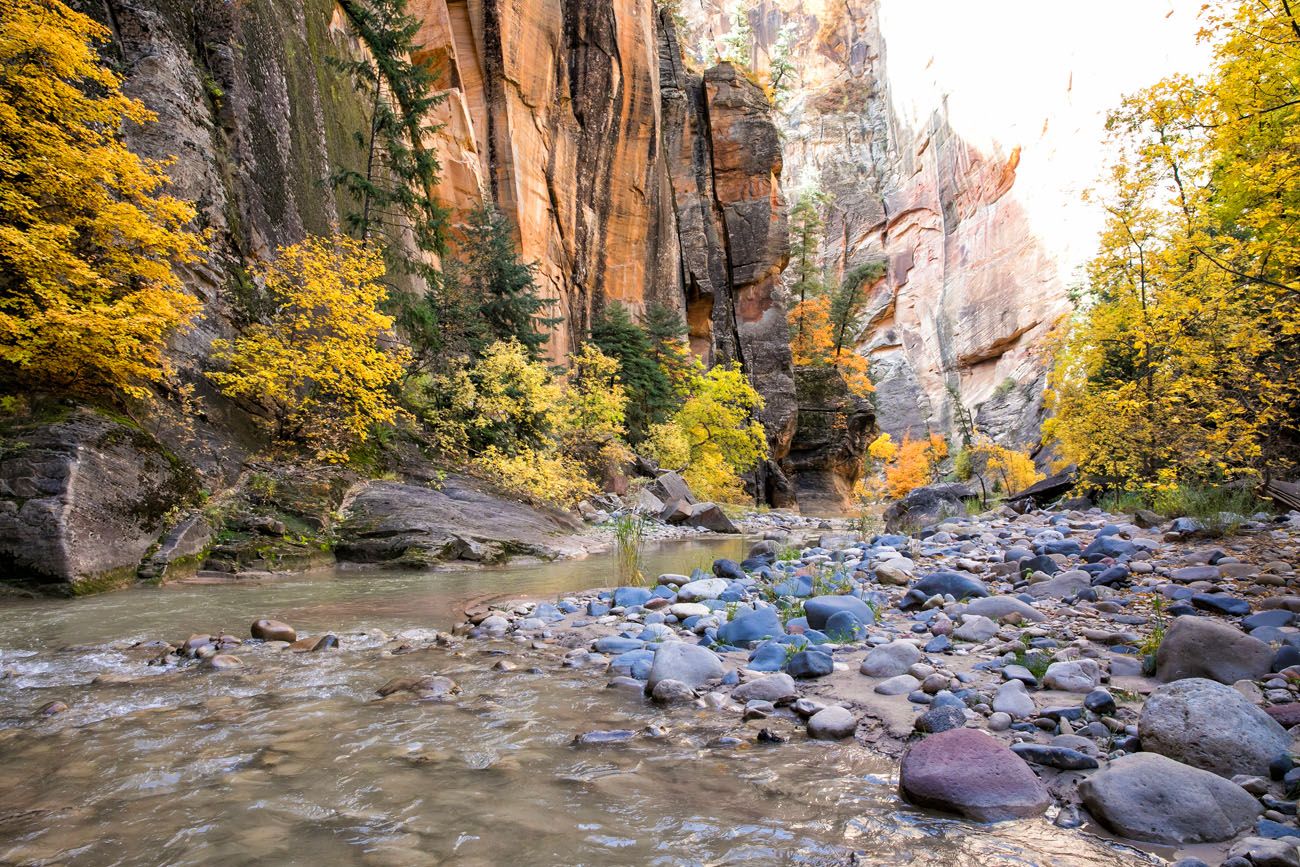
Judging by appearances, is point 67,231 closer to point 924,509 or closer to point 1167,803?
point 1167,803

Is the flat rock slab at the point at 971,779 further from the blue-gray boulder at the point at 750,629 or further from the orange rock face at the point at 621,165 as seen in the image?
the orange rock face at the point at 621,165

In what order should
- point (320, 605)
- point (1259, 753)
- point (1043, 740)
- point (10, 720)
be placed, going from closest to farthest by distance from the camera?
point (1259, 753)
point (1043, 740)
point (10, 720)
point (320, 605)

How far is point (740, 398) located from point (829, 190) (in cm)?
6216

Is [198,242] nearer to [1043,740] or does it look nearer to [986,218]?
[1043,740]

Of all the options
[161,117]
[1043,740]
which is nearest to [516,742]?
[1043,740]

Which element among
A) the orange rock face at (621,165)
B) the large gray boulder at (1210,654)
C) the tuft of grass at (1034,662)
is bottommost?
the tuft of grass at (1034,662)

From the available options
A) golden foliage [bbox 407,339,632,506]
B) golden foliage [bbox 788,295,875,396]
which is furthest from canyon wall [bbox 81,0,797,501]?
golden foliage [bbox 407,339,632,506]

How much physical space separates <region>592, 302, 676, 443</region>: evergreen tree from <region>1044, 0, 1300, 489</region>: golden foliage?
16.3 meters

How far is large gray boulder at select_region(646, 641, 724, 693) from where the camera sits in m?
4.24

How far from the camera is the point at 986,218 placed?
58.5 meters

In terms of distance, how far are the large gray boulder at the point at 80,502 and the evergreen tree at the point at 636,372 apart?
1952cm

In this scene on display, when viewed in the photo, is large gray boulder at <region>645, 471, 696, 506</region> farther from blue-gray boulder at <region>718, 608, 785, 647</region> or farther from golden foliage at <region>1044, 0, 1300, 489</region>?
blue-gray boulder at <region>718, 608, 785, 647</region>

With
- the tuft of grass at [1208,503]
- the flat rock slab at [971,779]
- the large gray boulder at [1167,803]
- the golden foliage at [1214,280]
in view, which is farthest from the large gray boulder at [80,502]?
the tuft of grass at [1208,503]

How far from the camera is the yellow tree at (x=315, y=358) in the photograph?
36.8 feet
